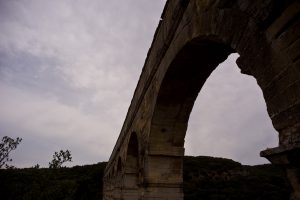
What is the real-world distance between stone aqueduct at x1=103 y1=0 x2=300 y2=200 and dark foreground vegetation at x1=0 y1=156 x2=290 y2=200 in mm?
15267

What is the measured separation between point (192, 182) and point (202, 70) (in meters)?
22.8

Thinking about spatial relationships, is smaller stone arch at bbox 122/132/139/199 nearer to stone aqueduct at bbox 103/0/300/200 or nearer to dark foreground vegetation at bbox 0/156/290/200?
stone aqueduct at bbox 103/0/300/200

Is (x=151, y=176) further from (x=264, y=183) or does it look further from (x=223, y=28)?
(x=264, y=183)

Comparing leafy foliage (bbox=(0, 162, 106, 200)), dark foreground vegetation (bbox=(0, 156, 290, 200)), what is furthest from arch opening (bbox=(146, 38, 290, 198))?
leafy foliage (bbox=(0, 162, 106, 200))

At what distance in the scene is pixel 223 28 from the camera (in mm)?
2801

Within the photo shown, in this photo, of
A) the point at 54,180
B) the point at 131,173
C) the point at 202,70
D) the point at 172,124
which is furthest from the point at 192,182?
the point at 202,70

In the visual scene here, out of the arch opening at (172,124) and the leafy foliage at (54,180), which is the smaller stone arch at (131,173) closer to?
the arch opening at (172,124)

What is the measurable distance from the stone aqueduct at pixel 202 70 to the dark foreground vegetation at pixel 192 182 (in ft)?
50.1

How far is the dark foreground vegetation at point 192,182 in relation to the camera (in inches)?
863

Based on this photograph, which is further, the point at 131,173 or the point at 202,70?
the point at 131,173

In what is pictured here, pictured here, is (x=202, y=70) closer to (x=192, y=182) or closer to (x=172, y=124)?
(x=172, y=124)

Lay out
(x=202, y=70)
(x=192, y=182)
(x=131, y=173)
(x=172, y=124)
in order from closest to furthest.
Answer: (x=202, y=70) → (x=172, y=124) → (x=131, y=173) → (x=192, y=182)

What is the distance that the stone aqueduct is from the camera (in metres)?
1.93

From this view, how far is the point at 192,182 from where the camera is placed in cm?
2592
